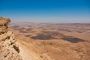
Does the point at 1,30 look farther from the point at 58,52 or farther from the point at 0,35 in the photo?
the point at 58,52

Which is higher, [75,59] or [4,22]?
[4,22]

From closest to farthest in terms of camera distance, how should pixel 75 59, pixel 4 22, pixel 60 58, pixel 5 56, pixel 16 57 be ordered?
pixel 5 56
pixel 16 57
pixel 4 22
pixel 60 58
pixel 75 59

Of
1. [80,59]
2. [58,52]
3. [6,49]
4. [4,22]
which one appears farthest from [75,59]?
[6,49]

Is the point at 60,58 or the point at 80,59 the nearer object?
the point at 60,58

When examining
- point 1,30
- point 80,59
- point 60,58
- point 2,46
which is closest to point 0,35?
point 1,30

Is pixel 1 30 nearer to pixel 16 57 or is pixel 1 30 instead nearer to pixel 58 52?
pixel 16 57

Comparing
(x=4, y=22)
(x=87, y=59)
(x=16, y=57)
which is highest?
(x=4, y=22)

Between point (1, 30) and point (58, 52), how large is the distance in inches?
798

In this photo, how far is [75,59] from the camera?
95.1 feet

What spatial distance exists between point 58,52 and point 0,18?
18952mm

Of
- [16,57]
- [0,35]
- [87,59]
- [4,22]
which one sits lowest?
[87,59]

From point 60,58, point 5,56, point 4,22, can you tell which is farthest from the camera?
point 60,58

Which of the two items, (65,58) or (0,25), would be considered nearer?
(0,25)

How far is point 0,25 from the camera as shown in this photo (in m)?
12.8
